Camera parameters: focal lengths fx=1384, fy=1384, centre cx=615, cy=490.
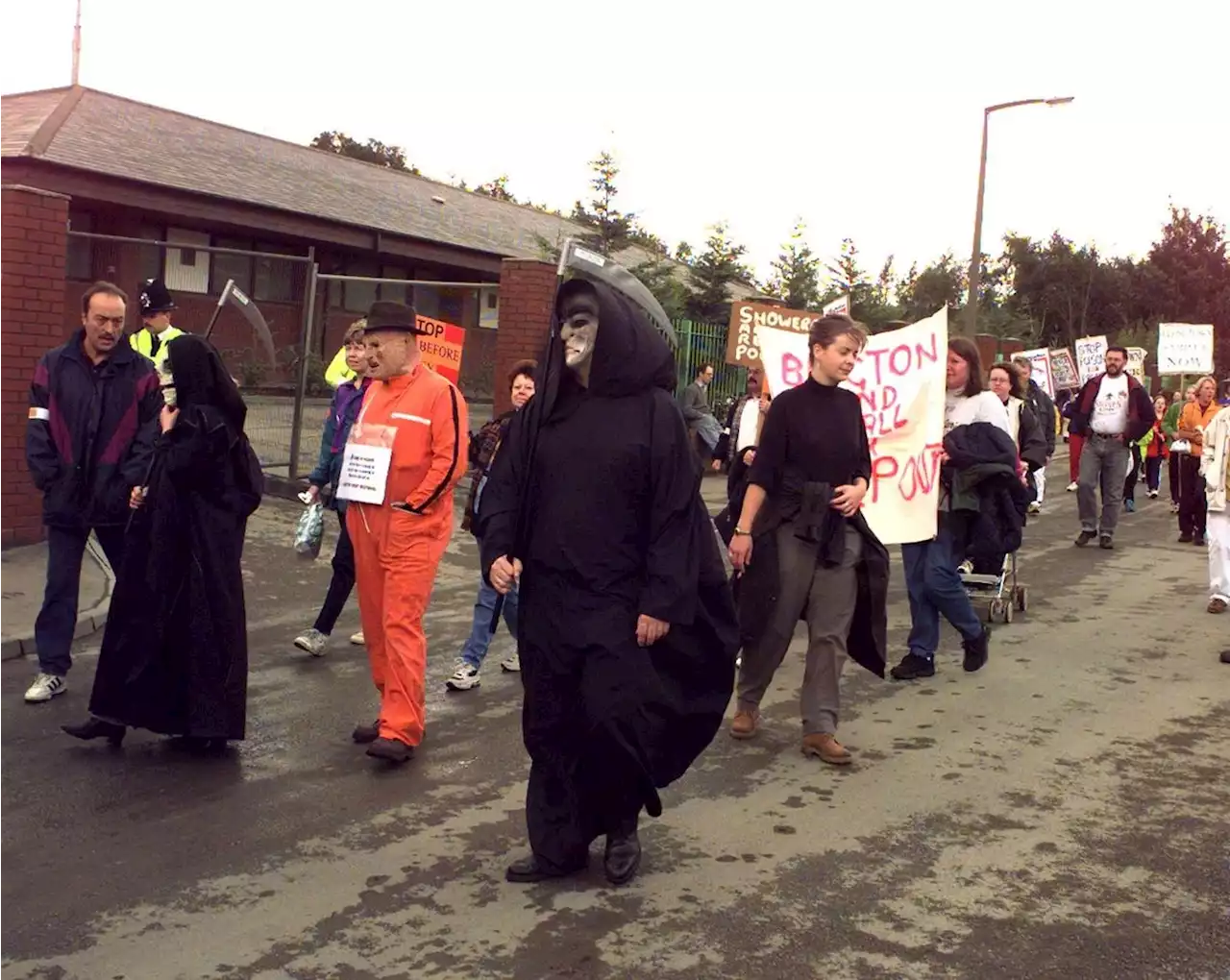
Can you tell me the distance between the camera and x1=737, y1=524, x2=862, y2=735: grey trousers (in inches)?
239

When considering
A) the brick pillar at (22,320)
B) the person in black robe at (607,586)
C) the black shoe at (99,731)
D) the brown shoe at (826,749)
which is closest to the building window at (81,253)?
the brick pillar at (22,320)

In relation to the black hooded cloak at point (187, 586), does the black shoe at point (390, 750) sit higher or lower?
lower

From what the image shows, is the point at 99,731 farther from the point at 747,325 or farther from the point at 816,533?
the point at 747,325

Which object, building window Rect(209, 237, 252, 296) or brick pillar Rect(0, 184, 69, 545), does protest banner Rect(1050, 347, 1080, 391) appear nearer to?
building window Rect(209, 237, 252, 296)

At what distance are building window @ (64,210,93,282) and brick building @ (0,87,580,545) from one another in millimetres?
32

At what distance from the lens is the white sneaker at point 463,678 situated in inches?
285

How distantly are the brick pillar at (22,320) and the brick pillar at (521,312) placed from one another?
5.33m

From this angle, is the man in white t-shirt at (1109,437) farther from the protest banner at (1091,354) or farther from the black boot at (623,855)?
the black boot at (623,855)

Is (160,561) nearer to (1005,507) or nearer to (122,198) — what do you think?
(1005,507)

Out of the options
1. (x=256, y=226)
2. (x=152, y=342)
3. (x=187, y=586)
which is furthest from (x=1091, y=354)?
(x=187, y=586)

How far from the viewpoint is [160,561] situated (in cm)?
585

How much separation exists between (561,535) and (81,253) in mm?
20509

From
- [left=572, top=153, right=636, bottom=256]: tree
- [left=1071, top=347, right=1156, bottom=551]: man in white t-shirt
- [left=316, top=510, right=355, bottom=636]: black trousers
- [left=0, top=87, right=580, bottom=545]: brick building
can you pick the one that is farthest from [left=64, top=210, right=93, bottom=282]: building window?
[left=316, top=510, right=355, bottom=636]: black trousers

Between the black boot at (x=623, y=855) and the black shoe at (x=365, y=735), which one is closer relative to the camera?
the black boot at (x=623, y=855)
